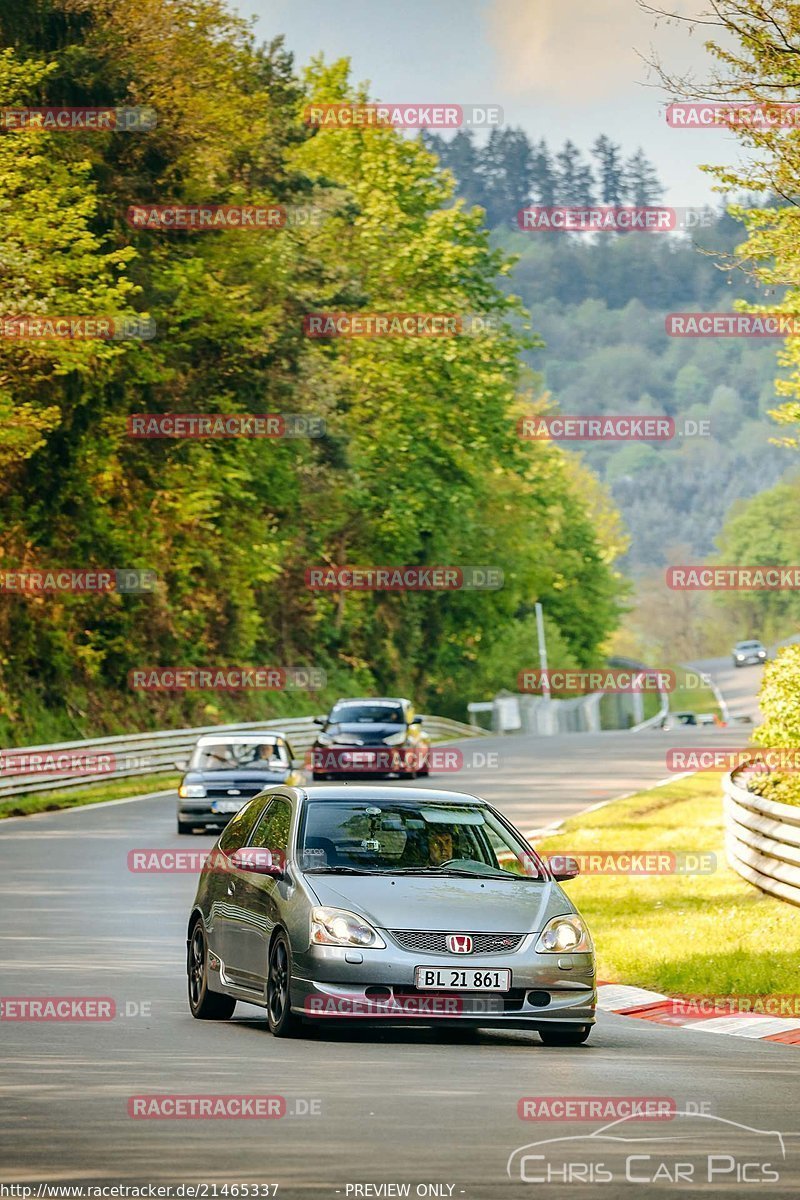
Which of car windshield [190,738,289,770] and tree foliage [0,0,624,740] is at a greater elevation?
tree foliage [0,0,624,740]

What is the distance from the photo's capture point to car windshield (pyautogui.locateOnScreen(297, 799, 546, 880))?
13.2 metres

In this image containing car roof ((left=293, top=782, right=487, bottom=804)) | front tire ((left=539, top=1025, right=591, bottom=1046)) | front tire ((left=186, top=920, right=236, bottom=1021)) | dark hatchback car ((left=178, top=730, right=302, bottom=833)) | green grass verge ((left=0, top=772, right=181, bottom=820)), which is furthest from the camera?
green grass verge ((left=0, top=772, right=181, bottom=820))

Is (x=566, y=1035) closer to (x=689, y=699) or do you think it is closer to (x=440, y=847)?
(x=440, y=847)

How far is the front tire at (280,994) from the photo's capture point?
41.3 ft

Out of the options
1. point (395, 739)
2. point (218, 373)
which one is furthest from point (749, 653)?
point (395, 739)

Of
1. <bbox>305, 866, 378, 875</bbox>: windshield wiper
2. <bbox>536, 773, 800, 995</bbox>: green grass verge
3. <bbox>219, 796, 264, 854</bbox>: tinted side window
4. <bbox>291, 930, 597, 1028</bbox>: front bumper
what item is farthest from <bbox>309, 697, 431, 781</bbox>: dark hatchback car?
<bbox>291, 930, 597, 1028</bbox>: front bumper

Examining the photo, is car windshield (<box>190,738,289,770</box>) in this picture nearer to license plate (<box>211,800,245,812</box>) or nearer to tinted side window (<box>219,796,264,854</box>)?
license plate (<box>211,800,245,812</box>)

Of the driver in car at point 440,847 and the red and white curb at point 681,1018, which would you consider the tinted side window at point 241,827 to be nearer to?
the driver in car at point 440,847

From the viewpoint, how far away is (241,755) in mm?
34844

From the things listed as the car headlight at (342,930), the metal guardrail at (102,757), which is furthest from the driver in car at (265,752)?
the car headlight at (342,930)

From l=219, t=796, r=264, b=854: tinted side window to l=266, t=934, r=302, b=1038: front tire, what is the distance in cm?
156

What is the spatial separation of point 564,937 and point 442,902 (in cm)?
72

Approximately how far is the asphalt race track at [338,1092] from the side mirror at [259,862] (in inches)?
36.6

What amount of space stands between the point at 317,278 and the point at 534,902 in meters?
49.1
